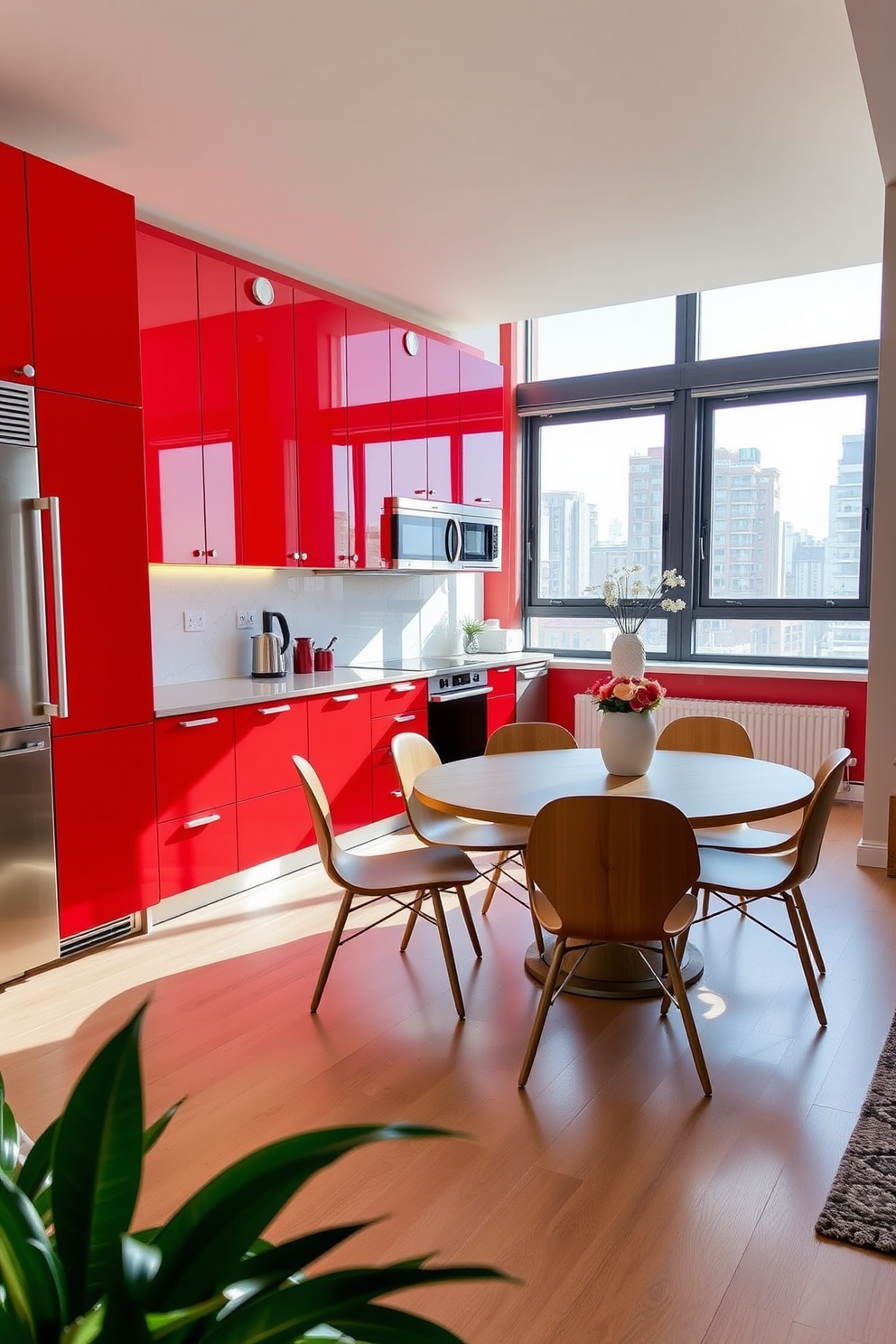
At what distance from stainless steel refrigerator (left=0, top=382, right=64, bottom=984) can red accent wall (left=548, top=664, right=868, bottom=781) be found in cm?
310

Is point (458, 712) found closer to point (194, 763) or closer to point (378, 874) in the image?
point (194, 763)

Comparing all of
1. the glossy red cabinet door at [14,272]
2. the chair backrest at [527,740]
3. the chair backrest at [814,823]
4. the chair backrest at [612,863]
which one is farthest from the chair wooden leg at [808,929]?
the glossy red cabinet door at [14,272]

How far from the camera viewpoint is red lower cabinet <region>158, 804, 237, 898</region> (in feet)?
12.2

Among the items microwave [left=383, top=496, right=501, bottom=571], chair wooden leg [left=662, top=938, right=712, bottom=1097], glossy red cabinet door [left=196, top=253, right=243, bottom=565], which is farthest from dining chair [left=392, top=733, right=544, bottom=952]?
microwave [left=383, top=496, right=501, bottom=571]

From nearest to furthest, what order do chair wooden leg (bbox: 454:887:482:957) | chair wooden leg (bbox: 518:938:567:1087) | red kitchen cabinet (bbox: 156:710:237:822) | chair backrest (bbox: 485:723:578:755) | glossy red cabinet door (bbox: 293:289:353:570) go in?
1. chair wooden leg (bbox: 518:938:567:1087)
2. chair wooden leg (bbox: 454:887:482:957)
3. red kitchen cabinet (bbox: 156:710:237:822)
4. chair backrest (bbox: 485:723:578:755)
5. glossy red cabinet door (bbox: 293:289:353:570)

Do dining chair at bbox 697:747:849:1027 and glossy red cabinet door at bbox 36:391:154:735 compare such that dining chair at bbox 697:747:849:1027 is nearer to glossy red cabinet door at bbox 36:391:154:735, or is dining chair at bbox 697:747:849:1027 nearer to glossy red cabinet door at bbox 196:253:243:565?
glossy red cabinet door at bbox 36:391:154:735

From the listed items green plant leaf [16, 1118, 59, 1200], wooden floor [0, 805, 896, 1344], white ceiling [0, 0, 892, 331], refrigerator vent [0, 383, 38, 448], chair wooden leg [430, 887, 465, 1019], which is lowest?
wooden floor [0, 805, 896, 1344]

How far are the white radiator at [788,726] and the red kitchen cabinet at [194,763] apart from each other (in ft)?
7.57

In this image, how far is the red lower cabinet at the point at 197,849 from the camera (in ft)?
12.2

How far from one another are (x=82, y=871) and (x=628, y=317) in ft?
16.1

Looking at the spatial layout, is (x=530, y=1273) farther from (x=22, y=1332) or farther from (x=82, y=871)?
(x=82, y=871)

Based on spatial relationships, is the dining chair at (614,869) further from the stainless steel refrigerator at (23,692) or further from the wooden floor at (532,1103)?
the stainless steel refrigerator at (23,692)

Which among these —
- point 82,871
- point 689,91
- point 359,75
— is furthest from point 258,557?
point 689,91

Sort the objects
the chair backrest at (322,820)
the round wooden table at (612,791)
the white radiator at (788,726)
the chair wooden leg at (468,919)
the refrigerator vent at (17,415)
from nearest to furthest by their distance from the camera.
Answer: the round wooden table at (612,791) < the chair backrest at (322,820) < the refrigerator vent at (17,415) < the chair wooden leg at (468,919) < the white radiator at (788,726)
